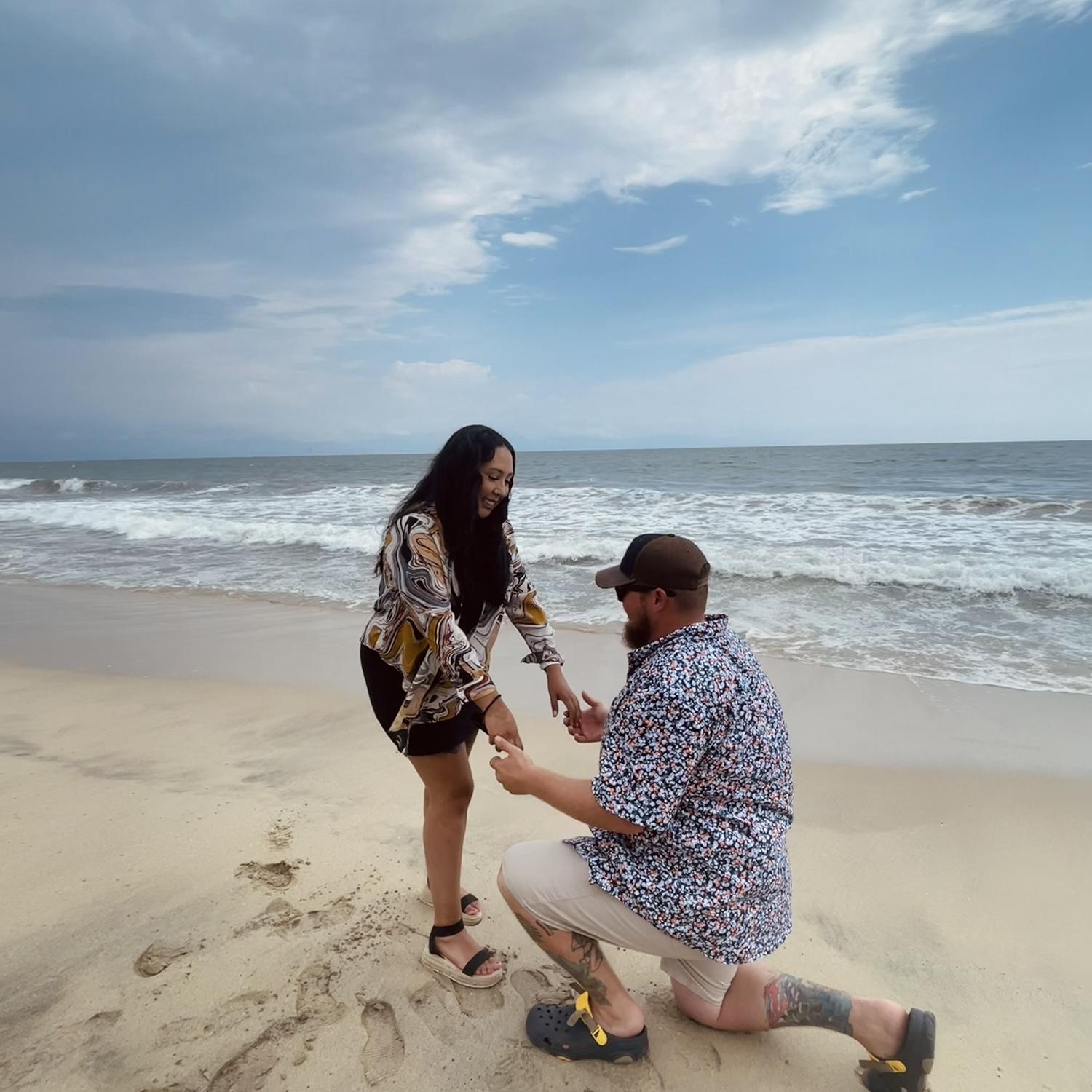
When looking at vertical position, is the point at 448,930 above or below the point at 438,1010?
above

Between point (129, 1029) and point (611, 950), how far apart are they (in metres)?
1.49

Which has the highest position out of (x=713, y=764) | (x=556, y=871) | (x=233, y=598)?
(x=713, y=764)

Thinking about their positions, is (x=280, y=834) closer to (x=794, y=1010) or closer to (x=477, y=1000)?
(x=477, y=1000)

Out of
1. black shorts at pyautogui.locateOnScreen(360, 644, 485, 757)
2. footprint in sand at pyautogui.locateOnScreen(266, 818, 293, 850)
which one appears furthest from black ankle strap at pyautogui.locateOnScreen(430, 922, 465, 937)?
footprint in sand at pyautogui.locateOnScreen(266, 818, 293, 850)

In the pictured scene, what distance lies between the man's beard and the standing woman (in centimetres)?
40

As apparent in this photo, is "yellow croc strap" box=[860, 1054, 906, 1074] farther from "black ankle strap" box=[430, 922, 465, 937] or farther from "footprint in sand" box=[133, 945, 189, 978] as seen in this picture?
"footprint in sand" box=[133, 945, 189, 978]

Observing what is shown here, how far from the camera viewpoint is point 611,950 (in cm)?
254

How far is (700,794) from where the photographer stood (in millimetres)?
1749

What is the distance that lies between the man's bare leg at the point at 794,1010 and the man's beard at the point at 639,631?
3.26 ft

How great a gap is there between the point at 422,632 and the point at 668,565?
778 mm

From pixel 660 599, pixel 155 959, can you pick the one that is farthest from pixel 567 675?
pixel 660 599

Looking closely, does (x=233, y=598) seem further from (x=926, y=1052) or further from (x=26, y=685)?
(x=926, y=1052)

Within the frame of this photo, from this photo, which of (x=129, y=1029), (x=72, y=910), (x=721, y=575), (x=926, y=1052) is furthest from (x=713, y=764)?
(x=721, y=575)

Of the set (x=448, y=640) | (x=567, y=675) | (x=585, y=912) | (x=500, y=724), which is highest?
(x=448, y=640)
